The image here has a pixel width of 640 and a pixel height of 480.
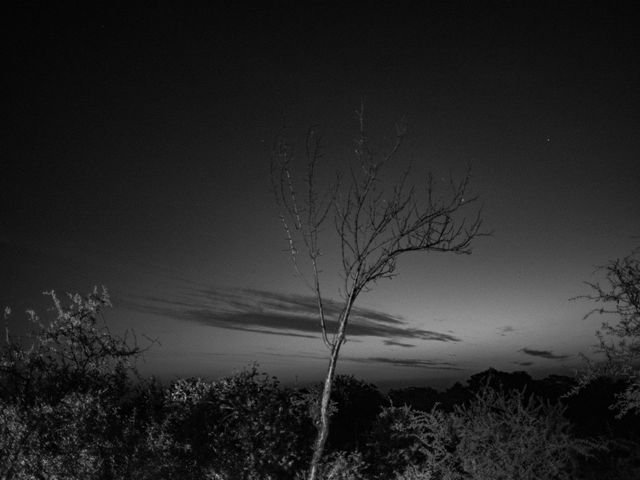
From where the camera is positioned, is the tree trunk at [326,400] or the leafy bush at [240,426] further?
the leafy bush at [240,426]

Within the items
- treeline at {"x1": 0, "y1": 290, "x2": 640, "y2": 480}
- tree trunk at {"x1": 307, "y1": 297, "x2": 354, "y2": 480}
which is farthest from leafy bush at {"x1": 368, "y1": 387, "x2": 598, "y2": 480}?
tree trunk at {"x1": 307, "y1": 297, "x2": 354, "y2": 480}

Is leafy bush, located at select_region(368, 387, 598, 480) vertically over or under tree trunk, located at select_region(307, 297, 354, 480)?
under

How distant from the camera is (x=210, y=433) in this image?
1189 cm

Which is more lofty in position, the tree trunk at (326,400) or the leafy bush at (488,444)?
the tree trunk at (326,400)

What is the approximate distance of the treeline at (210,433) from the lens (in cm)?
1015

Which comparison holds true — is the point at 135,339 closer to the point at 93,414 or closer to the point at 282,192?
the point at 93,414

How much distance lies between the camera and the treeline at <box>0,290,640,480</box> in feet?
33.3

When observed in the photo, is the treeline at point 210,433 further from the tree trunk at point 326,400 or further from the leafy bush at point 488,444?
the tree trunk at point 326,400

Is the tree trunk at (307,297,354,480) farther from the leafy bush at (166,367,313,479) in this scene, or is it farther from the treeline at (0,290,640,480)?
the leafy bush at (166,367,313,479)

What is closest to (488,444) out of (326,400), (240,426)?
(240,426)

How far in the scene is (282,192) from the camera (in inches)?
269

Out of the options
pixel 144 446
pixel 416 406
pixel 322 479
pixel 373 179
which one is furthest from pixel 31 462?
pixel 416 406

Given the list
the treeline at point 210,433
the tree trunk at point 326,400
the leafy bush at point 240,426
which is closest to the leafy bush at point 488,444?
the treeline at point 210,433

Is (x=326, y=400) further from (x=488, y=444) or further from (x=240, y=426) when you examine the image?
(x=488, y=444)
